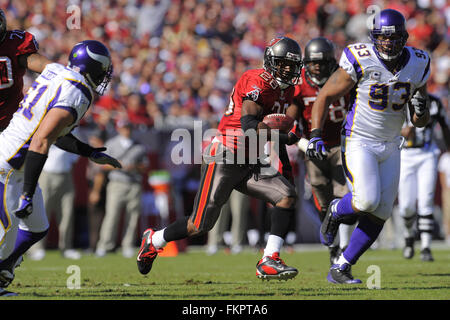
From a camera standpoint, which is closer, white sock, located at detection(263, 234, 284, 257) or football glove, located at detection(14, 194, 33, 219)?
football glove, located at detection(14, 194, 33, 219)

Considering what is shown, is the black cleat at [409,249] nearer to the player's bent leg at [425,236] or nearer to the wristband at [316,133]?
the player's bent leg at [425,236]

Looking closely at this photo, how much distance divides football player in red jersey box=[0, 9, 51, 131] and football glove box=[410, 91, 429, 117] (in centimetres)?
285

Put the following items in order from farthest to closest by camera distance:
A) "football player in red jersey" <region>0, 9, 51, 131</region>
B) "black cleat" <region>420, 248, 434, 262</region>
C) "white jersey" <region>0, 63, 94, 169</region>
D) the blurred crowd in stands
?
the blurred crowd in stands
"black cleat" <region>420, 248, 434, 262</region>
"football player in red jersey" <region>0, 9, 51, 131</region>
"white jersey" <region>0, 63, 94, 169</region>

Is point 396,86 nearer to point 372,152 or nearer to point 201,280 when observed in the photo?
point 372,152

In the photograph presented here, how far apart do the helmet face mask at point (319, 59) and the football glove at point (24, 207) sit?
3544mm

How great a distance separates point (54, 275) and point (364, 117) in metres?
3.36

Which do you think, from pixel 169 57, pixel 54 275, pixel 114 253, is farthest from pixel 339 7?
pixel 54 275

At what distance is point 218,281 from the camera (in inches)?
255

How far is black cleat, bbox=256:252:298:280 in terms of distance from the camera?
17.8ft

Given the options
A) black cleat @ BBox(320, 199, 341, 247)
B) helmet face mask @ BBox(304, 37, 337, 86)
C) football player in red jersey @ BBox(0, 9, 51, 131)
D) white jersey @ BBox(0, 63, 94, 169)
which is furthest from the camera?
helmet face mask @ BBox(304, 37, 337, 86)

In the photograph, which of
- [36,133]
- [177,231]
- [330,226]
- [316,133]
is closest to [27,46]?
[36,133]

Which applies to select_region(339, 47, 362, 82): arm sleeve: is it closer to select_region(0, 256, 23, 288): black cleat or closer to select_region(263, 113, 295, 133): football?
select_region(263, 113, 295, 133): football

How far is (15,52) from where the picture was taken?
18.3 ft

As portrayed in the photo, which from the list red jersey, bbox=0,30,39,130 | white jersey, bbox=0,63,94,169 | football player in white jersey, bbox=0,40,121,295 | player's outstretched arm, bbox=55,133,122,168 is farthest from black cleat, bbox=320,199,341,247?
red jersey, bbox=0,30,39,130
